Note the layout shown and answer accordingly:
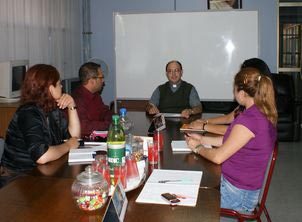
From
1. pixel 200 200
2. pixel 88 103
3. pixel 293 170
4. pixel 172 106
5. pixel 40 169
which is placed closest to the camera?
pixel 200 200

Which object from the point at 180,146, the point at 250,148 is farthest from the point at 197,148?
the point at 250,148

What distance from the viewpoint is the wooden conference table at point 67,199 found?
134 cm

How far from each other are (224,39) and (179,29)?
2.24 ft

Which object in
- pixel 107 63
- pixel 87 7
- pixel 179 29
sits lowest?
pixel 107 63

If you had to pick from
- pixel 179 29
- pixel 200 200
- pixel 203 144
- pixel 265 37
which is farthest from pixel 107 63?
pixel 200 200

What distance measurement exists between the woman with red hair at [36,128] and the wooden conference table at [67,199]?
0.11 metres

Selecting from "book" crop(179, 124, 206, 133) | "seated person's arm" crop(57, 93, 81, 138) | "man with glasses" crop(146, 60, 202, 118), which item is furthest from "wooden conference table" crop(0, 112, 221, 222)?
"man with glasses" crop(146, 60, 202, 118)

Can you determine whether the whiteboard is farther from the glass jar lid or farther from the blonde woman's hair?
the glass jar lid

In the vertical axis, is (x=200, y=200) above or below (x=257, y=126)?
below

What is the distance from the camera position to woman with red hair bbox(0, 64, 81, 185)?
2.05m

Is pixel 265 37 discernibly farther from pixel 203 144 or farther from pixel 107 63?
pixel 203 144

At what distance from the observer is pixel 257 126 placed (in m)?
2.00

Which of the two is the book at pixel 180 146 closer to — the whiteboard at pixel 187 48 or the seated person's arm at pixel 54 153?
the seated person's arm at pixel 54 153

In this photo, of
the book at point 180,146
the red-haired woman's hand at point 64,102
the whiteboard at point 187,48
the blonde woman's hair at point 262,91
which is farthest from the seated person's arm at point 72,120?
the whiteboard at point 187,48
